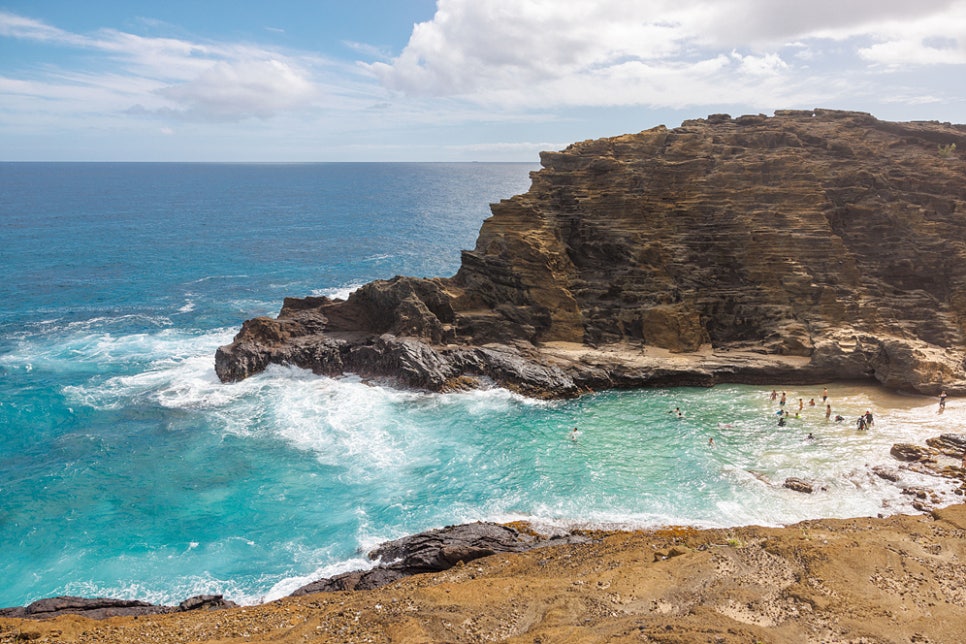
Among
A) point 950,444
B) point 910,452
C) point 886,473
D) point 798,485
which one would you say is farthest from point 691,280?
point 798,485

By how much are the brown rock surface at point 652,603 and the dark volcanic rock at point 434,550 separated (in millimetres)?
1150

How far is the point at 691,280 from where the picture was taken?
4472 cm

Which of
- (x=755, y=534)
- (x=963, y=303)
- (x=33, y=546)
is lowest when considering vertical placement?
(x=33, y=546)

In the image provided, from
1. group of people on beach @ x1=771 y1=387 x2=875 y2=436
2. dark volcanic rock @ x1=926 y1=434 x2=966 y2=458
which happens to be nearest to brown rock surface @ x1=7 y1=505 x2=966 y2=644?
dark volcanic rock @ x1=926 y1=434 x2=966 y2=458

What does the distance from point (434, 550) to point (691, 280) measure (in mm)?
31823

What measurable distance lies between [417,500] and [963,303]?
138 ft

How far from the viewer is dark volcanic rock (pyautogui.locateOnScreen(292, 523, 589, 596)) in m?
21.7

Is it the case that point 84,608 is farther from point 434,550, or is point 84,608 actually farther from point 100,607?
point 434,550

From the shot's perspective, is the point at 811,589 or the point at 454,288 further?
the point at 454,288

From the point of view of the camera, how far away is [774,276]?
1702 inches

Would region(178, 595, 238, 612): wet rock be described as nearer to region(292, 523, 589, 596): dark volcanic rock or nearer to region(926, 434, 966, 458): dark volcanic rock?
region(292, 523, 589, 596): dark volcanic rock

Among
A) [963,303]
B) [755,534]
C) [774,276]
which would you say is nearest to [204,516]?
[755,534]

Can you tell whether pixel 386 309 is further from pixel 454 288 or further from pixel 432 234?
pixel 432 234

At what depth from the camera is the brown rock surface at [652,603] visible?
15.6m
